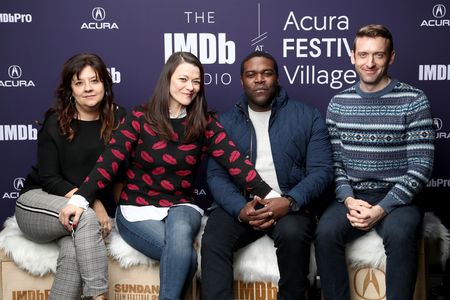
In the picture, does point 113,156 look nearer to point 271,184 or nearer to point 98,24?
point 271,184

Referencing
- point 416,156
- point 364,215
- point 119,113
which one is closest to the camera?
point 364,215

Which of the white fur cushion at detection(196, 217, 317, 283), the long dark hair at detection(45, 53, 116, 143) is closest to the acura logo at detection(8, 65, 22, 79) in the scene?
the long dark hair at detection(45, 53, 116, 143)

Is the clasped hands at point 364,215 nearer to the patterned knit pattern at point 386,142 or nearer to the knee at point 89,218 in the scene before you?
the patterned knit pattern at point 386,142

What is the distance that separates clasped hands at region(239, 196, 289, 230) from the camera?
2424mm

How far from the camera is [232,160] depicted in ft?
8.49

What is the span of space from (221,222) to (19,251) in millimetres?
841

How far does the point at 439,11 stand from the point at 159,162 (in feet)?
5.70

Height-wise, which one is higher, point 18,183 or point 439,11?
point 439,11

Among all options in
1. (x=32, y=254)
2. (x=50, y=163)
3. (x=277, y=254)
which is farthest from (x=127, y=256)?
(x=277, y=254)

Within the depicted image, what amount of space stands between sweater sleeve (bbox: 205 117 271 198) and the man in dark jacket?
0.17 feet

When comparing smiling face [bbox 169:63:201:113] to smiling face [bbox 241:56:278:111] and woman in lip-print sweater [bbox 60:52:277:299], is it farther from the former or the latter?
smiling face [bbox 241:56:278:111]

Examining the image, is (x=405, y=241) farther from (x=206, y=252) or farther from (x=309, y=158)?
(x=206, y=252)

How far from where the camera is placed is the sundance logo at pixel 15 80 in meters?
3.31

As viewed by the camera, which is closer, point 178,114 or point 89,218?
point 89,218
